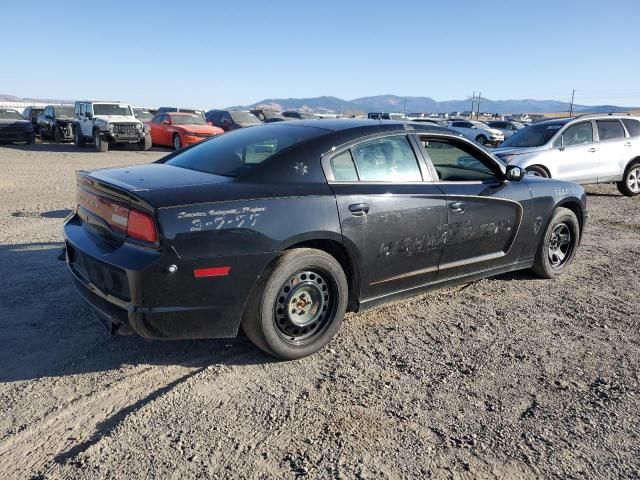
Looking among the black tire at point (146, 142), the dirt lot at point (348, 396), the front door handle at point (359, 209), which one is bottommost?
the dirt lot at point (348, 396)

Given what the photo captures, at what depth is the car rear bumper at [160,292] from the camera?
2977 millimetres

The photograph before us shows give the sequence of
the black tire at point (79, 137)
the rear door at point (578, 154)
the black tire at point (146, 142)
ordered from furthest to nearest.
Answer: the black tire at point (79, 137), the black tire at point (146, 142), the rear door at point (578, 154)

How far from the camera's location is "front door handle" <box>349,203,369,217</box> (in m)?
3.64

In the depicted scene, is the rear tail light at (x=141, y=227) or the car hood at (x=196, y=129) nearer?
the rear tail light at (x=141, y=227)

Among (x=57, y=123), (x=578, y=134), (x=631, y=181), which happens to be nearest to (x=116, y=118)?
(x=57, y=123)

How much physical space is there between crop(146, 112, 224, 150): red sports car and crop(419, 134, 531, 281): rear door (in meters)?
15.8

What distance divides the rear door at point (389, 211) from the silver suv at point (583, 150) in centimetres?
647

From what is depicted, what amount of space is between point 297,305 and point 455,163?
2060 millimetres

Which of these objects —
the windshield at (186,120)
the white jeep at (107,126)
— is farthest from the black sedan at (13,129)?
the windshield at (186,120)

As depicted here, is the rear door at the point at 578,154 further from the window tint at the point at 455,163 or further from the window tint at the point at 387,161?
the window tint at the point at 387,161

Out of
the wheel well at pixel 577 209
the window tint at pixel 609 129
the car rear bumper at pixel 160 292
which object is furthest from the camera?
the window tint at pixel 609 129

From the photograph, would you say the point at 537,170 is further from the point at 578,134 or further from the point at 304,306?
the point at 304,306

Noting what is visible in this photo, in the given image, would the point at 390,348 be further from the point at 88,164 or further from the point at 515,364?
the point at 88,164

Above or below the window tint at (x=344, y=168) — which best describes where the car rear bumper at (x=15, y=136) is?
below
